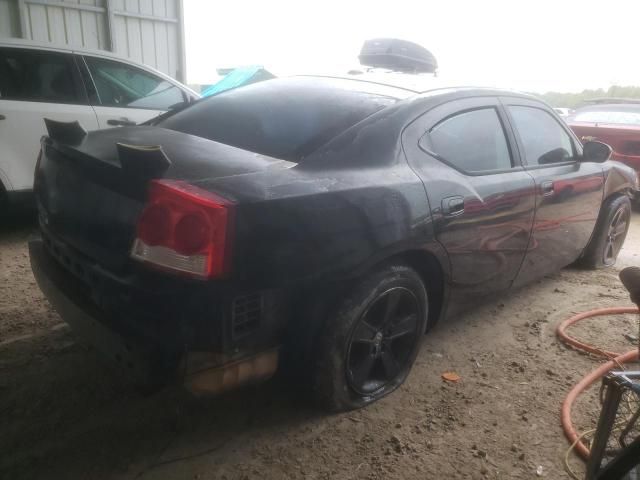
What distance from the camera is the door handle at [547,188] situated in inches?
115

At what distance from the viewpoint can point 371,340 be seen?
220cm

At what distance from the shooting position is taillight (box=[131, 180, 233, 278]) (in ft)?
5.13

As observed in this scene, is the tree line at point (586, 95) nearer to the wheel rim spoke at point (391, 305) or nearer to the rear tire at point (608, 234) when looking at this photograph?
the rear tire at point (608, 234)

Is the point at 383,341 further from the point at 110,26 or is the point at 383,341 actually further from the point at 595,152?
the point at 110,26

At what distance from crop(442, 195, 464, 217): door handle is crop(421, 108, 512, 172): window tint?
202mm

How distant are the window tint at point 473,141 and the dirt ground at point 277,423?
1082 millimetres

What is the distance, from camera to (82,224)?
1.86 m

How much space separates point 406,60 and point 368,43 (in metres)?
0.76

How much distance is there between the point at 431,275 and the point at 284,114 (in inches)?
41.9

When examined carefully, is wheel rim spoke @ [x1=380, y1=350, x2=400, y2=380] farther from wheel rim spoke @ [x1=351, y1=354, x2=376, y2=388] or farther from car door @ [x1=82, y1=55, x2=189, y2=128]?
car door @ [x1=82, y1=55, x2=189, y2=128]

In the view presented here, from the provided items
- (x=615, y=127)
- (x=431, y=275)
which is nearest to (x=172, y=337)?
(x=431, y=275)

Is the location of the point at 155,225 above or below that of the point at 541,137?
below

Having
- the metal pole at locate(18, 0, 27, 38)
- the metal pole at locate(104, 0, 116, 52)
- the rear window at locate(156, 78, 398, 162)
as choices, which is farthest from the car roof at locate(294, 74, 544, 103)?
the metal pole at locate(104, 0, 116, 52)

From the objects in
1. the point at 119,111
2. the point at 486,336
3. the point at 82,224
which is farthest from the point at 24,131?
the point at 486,336
